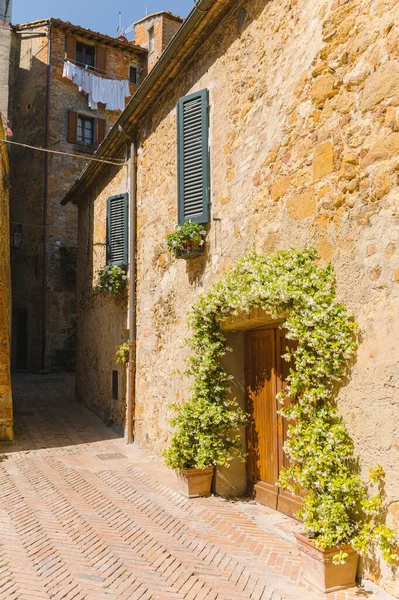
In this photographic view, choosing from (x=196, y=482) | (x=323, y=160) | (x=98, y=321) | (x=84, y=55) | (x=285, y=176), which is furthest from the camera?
(x=84, y=55)

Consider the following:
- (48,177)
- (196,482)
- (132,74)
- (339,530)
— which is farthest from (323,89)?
(132,74)

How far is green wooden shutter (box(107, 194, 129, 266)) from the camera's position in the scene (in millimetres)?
9695

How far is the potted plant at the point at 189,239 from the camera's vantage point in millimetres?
6402

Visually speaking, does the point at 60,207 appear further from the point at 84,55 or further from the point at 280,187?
the point at 280,187

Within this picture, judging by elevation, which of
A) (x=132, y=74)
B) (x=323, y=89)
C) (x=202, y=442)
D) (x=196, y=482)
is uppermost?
(x=132, y=74)

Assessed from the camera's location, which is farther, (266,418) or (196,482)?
(196,482)

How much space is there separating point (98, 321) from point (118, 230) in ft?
8.44

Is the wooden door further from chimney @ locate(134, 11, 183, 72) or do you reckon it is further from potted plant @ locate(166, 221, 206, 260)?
chimney @ locate(134, 11, 183, 72)

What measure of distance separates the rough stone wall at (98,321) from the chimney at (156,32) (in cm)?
1074

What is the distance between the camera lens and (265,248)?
5.12 metres

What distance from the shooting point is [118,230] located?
33.1 ft

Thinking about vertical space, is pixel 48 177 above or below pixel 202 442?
above

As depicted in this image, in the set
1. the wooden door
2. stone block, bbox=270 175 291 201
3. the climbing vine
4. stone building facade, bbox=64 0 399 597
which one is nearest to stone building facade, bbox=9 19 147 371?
stone building facade, bbox=64 0 399 597

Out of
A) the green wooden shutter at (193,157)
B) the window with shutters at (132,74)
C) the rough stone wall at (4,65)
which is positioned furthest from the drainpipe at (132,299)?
the window with shutters at (132,74)
